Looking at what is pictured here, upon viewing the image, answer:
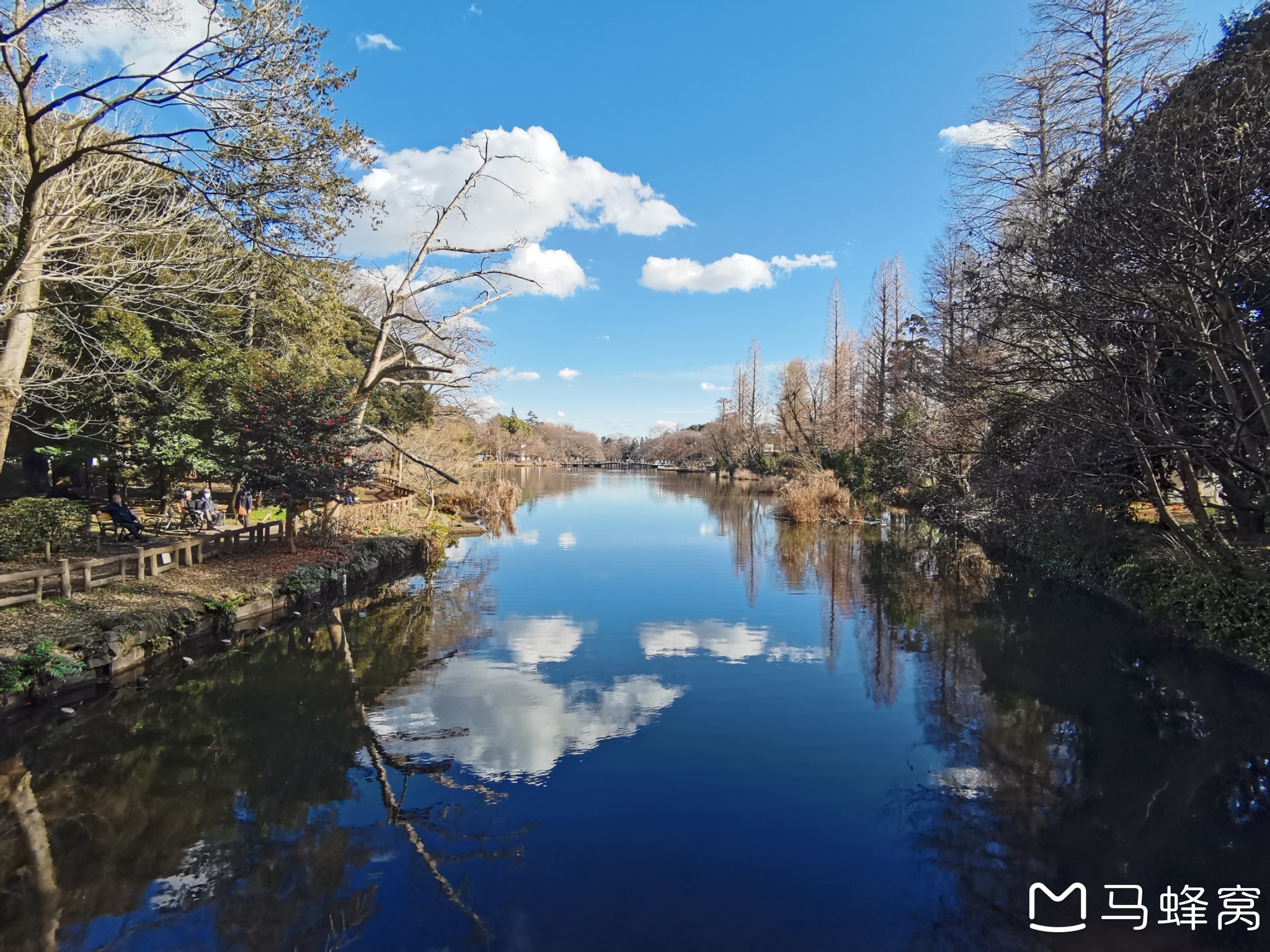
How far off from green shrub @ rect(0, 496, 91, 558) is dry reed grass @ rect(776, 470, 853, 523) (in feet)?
60.3

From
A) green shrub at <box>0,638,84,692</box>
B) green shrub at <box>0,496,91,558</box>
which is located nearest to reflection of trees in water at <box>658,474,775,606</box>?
green shrub at <box>0,638,84,692</box>

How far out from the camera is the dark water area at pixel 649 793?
11.6ft

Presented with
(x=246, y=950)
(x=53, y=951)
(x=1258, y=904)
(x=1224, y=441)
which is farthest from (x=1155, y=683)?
(x=53, y=951)

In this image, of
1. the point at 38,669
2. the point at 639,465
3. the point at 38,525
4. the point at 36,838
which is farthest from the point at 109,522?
the point at 639,465

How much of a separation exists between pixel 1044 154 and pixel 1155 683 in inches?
397

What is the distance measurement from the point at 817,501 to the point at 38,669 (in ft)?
65.3

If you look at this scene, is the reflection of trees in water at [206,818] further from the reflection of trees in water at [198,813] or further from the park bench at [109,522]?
the park bench at [109,522]

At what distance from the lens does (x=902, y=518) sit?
23.8 m

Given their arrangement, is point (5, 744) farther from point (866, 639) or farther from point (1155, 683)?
point (1155, 683)

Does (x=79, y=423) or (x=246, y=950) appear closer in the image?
(x=246, y=950)

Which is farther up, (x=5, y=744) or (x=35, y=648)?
(x=35, y=648)

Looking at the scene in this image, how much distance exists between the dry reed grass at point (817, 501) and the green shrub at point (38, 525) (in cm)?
1838

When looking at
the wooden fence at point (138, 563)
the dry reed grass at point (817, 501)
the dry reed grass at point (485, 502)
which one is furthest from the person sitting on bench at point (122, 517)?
the dry reed grass at point (817, 501)

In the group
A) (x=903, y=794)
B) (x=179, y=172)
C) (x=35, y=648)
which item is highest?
(x=179, y=172)
